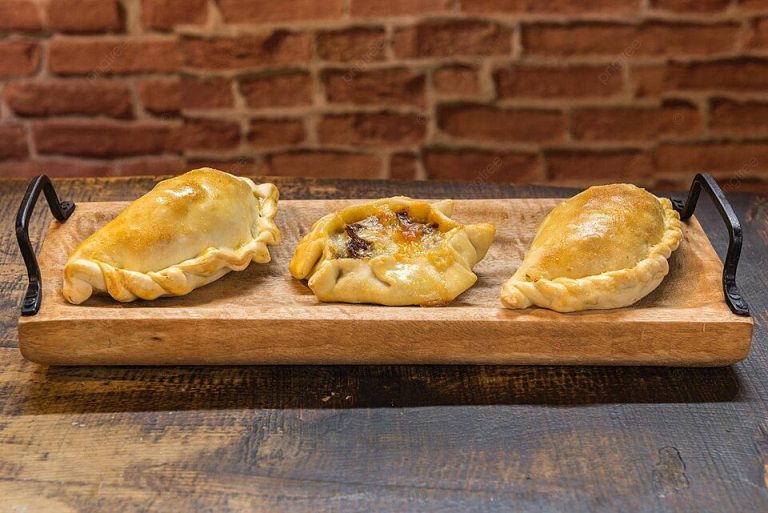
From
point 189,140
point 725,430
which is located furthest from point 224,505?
point 189,140

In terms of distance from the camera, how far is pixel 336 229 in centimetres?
152

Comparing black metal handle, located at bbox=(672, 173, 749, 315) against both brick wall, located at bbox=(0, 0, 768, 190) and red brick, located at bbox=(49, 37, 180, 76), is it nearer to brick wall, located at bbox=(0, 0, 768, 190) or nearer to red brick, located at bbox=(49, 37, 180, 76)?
brick wall, located at bbox=(0, 0, 768, 190)

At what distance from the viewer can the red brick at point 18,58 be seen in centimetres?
235

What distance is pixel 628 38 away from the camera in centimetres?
237

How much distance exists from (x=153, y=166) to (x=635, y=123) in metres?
1.47

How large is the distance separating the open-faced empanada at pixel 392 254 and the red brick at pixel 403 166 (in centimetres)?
100

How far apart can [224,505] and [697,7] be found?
195cm

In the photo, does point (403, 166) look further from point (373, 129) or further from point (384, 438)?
point (384, 438)

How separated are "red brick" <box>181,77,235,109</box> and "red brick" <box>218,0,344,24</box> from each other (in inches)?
7.3

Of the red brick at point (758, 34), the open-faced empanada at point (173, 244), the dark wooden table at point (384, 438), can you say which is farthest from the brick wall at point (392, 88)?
the dark wooden table at point (384, 438)

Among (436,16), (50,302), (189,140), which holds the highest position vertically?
(436,16)

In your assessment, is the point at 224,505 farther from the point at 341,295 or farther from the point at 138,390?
the point at 341,295

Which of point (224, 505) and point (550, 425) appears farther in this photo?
point (550, 425)

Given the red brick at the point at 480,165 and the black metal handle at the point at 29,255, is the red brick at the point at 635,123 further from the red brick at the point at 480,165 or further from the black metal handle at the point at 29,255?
the black metal handle at the point at 29,255
